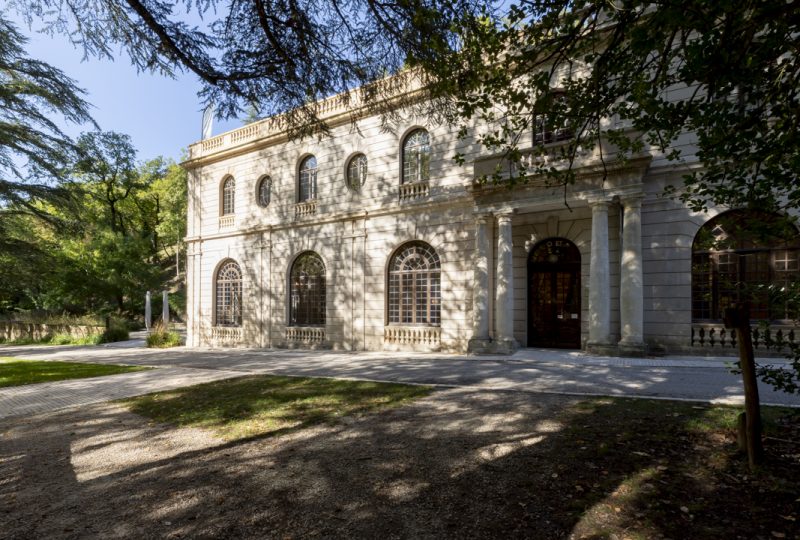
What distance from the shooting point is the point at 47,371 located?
474 inches

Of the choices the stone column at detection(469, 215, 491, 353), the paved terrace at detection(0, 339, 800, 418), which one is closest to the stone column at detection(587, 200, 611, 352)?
the paved terrace at detection(0, 339, 800, 418)

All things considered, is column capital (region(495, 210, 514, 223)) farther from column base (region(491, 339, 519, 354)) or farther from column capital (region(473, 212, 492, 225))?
column base (region(491, 339, 519, 354))

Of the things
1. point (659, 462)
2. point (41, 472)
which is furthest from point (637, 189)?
point (41, 472)

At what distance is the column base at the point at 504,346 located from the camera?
12844mm

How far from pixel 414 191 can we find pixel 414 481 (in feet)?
41.6

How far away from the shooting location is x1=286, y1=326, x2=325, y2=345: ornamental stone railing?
56.4 feet

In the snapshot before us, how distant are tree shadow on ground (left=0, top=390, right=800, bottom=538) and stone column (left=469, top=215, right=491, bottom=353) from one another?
7499mm

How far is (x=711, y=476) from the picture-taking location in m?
3.59

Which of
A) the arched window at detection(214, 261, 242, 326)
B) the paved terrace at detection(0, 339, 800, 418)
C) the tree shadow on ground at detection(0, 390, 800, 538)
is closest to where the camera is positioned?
the tree shadow on ground at detection(0, 390, 800, 538)

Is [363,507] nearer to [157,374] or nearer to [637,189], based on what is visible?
[157,374]

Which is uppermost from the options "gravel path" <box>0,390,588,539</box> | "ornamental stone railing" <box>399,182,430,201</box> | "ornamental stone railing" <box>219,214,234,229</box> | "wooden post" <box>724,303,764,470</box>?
"ornamental stone railing" <box>399,182,430,201</box>

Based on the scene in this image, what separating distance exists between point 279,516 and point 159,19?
599 cm

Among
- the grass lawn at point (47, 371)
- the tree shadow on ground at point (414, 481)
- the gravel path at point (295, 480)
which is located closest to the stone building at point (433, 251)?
the tree shadow on ground at point (414, 481)

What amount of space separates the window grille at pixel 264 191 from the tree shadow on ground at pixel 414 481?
48.8 ft
